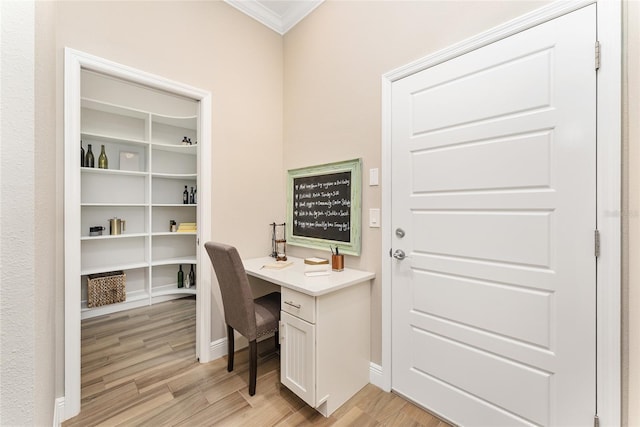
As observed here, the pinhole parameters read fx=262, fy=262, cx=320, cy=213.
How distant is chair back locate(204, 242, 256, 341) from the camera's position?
173 centimetres

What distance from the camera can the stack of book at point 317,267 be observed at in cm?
186

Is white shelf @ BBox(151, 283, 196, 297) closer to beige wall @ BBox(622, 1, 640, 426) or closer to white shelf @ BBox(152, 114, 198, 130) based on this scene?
white shelf @ BBox(152, 114, 198, 130)

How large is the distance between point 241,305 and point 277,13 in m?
2.71

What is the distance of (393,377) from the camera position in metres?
1.80

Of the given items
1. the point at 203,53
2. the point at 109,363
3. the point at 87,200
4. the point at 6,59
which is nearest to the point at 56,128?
the point at 203,53

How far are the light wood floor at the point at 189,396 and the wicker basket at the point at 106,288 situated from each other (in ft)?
2.33

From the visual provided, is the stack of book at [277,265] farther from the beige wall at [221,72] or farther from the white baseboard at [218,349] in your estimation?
the white baseboard at [218,349]

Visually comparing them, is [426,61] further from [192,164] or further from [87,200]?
[87,200]

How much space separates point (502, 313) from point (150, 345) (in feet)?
9.35

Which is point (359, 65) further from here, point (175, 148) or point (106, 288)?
point (106, 288)

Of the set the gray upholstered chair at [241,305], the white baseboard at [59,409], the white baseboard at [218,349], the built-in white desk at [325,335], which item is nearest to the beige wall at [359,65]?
the built-in white desk at [325,335]

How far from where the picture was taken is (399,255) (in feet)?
5.75

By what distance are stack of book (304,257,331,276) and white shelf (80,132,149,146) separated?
2.82 metres

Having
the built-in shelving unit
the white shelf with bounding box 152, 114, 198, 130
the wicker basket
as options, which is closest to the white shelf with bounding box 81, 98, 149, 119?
the built-in shelving unit
